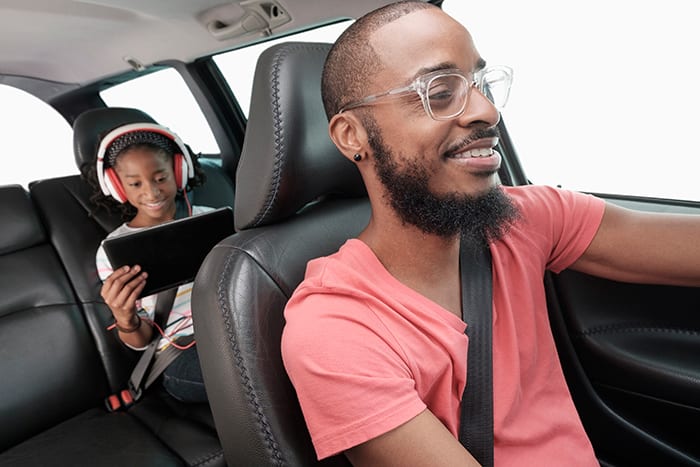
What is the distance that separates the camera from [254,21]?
78.5 inches

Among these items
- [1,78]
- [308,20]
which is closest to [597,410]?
[308,20]

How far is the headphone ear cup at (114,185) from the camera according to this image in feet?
6.13

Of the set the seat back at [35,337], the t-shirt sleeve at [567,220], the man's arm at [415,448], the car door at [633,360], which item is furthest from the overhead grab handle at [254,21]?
the man's arm at [415,448]

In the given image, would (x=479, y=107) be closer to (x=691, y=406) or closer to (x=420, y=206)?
(x=420, y=206)

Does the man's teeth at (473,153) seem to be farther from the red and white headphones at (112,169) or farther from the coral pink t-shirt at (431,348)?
the red and white headphones at (112,169)

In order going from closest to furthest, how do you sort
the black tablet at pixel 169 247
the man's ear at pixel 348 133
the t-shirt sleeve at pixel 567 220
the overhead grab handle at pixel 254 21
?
the man's ear at pixel 348 133, the t-shirt sleeve at pixel 567 220, the black tablet at pixel 169 247, the overhead grab handle at pixel 254 21

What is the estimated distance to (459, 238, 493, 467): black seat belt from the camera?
93 cm

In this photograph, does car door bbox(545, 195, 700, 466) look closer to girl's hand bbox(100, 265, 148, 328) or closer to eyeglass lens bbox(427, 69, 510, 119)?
eyeglass lens bbox(427, 69, 510, 119)

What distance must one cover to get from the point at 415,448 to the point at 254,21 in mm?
1828

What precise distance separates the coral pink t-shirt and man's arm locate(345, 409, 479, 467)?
0.02m

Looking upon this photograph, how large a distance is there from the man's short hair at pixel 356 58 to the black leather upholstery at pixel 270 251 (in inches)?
3.0

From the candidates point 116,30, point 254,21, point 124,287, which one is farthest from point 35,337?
point 254,21

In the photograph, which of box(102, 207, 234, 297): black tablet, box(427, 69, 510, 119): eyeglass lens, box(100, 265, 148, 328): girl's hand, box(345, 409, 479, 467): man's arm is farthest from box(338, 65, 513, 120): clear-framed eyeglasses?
box(100, 265, 148, 328): girl's hand

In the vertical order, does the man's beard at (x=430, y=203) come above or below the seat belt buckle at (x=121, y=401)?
above
